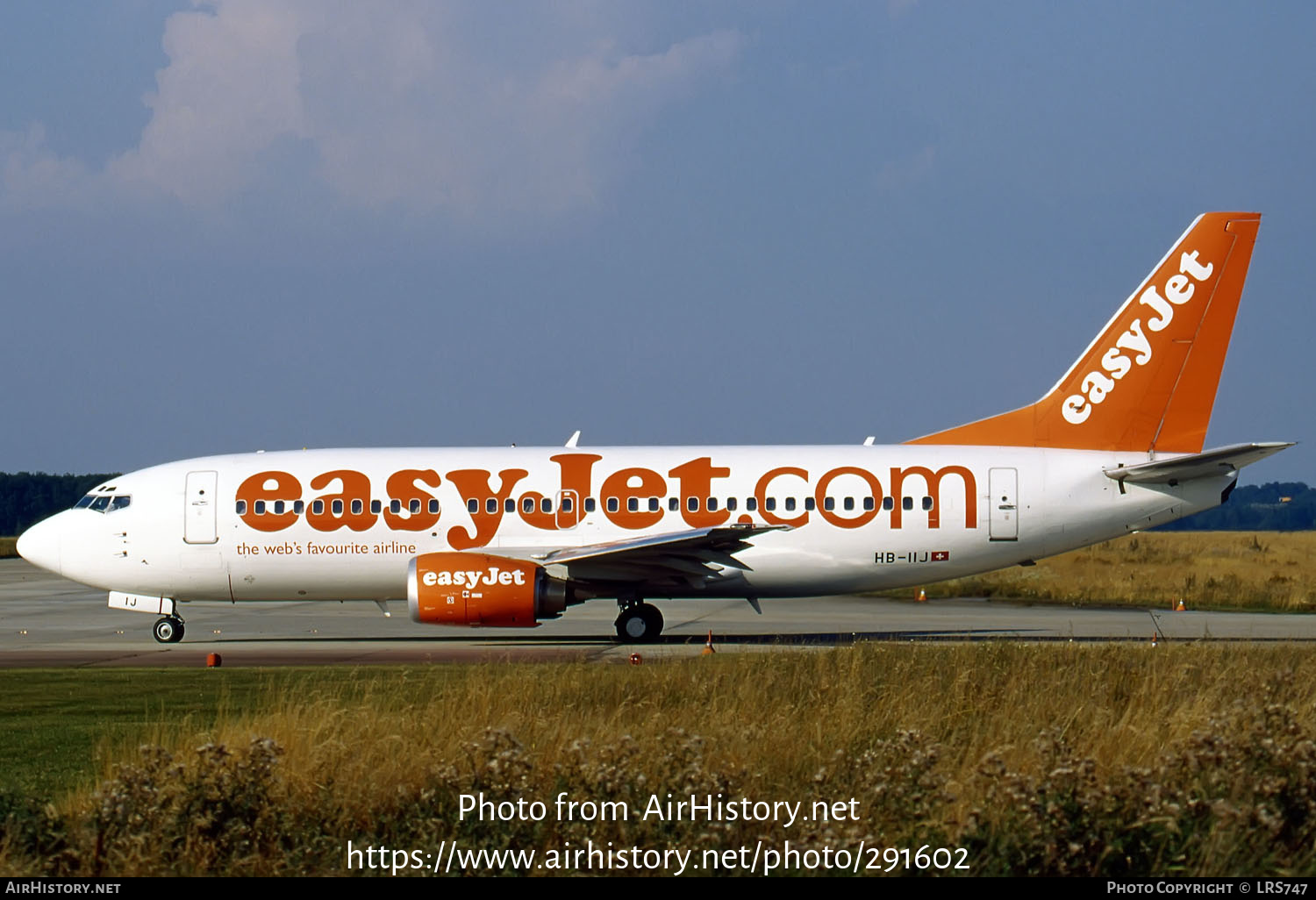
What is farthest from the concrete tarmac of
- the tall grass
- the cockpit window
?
the tall grass

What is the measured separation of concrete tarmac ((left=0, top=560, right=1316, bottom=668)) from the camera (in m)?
21.6

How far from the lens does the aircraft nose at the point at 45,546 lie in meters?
25.8

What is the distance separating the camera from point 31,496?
12419 centimetres

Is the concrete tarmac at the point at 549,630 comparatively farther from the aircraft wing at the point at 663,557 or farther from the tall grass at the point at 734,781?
the tall grass at the point at 734,781

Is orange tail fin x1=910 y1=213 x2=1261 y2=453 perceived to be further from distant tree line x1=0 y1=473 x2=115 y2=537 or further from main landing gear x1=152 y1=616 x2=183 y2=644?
distant tree line x1=0 y1=473 x2=115 y2=537

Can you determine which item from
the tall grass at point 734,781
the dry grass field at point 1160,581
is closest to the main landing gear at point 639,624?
the dry grass field at point 1160,581

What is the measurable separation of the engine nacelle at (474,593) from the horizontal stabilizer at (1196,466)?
10456mm

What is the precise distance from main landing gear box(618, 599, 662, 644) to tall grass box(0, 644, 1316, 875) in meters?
12.7

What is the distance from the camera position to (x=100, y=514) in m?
25.7

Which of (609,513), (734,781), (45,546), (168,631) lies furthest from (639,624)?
(734,781)

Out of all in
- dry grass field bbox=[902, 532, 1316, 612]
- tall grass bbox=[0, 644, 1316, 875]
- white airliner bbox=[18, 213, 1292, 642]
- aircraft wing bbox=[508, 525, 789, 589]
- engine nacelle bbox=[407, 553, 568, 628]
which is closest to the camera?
tall grass bbox=[0, 644, 1316, 875]

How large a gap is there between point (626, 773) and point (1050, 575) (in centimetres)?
3746

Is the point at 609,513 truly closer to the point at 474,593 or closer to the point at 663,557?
the point at 663,557

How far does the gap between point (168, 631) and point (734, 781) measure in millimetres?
19237
